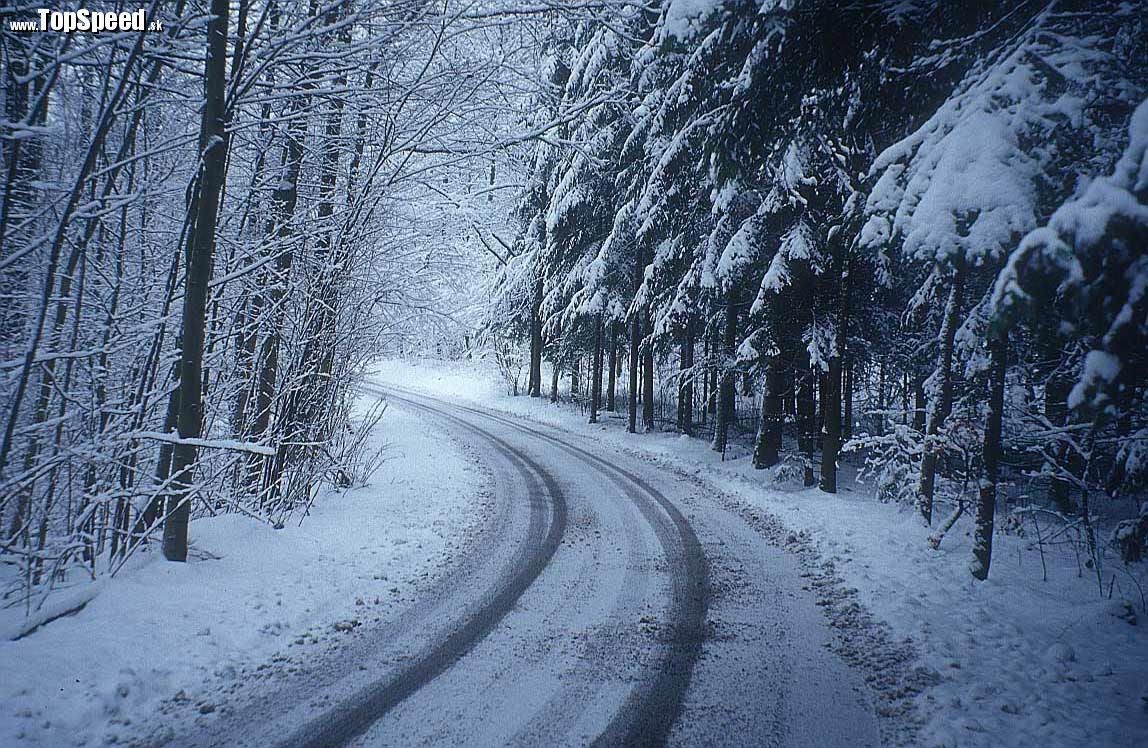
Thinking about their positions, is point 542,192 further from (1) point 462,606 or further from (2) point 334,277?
(1) point 462,606

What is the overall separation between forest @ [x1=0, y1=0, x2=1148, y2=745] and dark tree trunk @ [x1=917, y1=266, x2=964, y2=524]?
0.17ft

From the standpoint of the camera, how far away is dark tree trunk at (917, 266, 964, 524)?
7582 mm

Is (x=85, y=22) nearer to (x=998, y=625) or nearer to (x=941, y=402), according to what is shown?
(x=998, y=625)

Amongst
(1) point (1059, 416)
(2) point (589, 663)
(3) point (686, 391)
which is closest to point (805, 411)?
(3) point (686, 391)

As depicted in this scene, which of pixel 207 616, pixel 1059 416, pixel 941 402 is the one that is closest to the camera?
pixel 207 616

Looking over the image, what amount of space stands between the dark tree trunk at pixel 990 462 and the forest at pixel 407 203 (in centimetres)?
3

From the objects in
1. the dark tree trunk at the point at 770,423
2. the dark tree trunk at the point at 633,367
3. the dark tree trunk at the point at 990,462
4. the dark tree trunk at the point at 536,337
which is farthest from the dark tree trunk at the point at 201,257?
the dark tree trunk at the point at 536,337

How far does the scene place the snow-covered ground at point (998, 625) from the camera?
12.2ft

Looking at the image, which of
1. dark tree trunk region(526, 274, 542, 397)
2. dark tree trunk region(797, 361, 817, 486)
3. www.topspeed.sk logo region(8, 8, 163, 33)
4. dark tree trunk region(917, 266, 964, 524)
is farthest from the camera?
dark tree trunk region(526, 274, 542, 397)

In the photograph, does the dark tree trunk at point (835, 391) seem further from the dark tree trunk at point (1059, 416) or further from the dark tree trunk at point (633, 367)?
the dark tree trunk at point (633, 367)

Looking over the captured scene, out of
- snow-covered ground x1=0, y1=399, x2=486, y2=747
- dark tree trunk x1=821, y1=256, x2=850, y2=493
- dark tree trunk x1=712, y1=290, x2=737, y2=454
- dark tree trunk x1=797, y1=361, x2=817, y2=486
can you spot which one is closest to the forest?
dark tree trunk x1=821, y1=256, x2=850, y2=493

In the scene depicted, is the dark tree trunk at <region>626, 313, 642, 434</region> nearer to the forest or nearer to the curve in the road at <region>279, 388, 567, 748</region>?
the forest

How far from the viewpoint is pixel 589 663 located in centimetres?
442

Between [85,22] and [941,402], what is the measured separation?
10.9 meters
